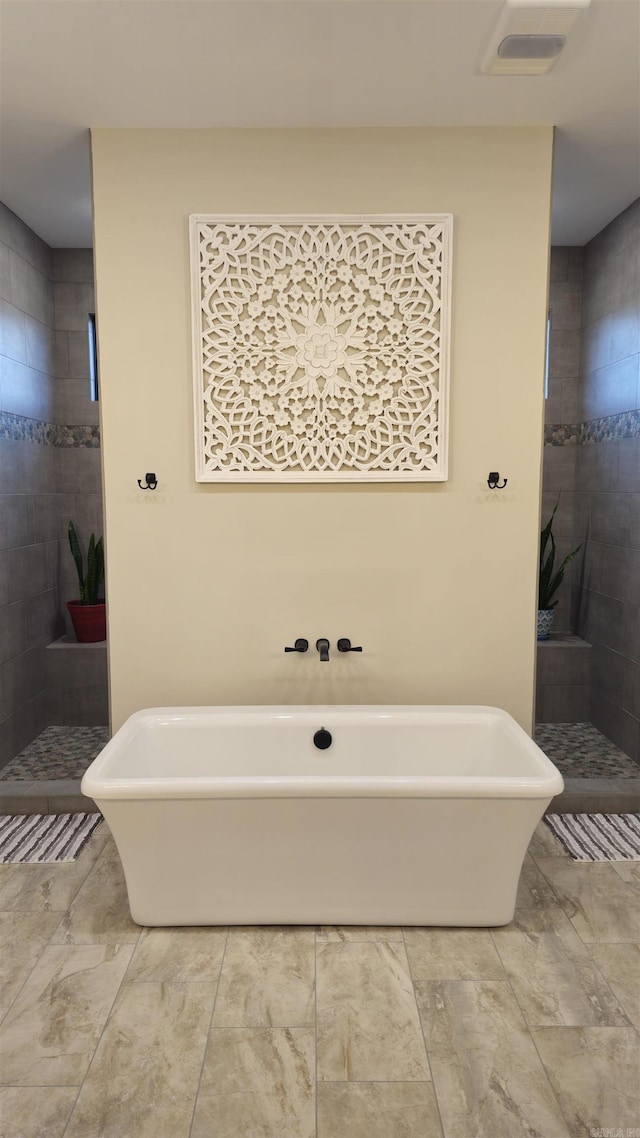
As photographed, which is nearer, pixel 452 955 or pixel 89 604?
pixel 452 955

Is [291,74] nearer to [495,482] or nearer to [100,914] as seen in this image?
[495,482]

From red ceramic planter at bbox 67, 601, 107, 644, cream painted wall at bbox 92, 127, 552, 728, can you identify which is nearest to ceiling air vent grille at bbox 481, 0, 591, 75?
cream painted wall at bbox 92, 127, 552, 728

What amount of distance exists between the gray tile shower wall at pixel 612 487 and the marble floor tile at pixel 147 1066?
2.61 meters

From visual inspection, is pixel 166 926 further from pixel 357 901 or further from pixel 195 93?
pixel 195 93

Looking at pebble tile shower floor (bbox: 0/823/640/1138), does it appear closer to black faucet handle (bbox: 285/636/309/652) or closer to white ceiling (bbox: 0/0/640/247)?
black faucet handle (bbox: 285/636/309/652)

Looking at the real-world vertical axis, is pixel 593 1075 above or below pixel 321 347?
below

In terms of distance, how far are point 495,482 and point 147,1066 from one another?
2269 mm

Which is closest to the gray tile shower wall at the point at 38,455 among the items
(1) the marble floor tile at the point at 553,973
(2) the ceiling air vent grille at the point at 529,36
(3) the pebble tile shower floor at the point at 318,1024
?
(3) the pebble tile shower floor at the point at 318,1024

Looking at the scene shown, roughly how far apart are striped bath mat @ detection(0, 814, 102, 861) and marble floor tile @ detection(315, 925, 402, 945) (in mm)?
1057

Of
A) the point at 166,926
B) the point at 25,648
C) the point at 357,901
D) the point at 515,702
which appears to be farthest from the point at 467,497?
the point at 25,648

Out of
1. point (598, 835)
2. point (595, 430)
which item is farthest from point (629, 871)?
point (595, 430)

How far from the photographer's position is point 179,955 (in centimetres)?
234

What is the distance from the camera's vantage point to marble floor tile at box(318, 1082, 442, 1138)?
171 cm

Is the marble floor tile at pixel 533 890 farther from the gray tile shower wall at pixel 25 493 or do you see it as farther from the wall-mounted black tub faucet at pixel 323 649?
the gray tile shower wall at pixel 25 493
